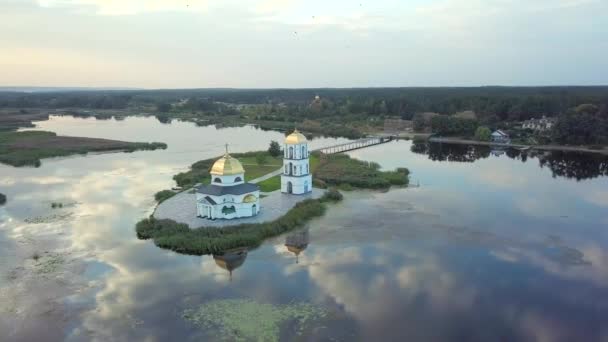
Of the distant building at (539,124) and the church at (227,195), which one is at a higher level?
the distant building at (539,124)

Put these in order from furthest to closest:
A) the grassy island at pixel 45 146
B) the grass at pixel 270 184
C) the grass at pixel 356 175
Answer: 1. the grassy island at pixel 45 146
2. the grass at pixel 356 175
3. the grass at pixel 270 184

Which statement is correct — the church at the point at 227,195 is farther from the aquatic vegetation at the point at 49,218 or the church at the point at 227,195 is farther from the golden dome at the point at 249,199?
the aquatic vegetation at the point at 49,218

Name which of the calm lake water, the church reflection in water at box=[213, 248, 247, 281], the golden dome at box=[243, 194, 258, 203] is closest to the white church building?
the calm lake water

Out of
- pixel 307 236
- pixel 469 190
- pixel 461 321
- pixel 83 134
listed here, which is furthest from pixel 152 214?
pixel 83 134

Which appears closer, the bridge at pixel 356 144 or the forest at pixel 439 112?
the bridge at pixel 356 144

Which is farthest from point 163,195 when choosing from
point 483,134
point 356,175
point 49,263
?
point 483,134

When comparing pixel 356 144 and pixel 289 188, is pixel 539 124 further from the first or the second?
pixel 289 188

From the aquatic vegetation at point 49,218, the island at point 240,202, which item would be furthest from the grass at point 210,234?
the aquatic vegetation at point 49,218

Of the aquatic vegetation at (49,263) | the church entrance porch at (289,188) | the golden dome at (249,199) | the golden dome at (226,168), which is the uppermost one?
the golden dome at (226,168)
